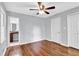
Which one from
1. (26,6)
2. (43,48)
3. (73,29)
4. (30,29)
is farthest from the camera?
(30,29)

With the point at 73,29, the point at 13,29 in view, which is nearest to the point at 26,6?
the point at 13,29

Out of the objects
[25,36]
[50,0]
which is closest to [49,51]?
[25,36]

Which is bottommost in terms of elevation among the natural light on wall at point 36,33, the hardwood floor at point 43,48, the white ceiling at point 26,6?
the hardwood floor at point 43,48

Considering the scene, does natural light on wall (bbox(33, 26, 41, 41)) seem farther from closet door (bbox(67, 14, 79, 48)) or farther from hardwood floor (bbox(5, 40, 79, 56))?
closet door (bbox(67, 14, 79, 48))

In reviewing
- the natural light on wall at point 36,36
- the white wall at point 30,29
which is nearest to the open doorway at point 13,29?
the white wall at point 30,29

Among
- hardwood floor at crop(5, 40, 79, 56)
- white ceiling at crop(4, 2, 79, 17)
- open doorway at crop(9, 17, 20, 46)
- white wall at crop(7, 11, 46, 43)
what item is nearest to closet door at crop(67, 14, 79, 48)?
hardwood floor at crop(5, 40, 79, 56)

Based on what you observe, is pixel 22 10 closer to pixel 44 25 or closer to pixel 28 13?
pixel 28 13

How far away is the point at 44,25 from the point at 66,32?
44.7 inches

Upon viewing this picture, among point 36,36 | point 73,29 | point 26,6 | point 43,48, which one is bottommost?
point 43,48

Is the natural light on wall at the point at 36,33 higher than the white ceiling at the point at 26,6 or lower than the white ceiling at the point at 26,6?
lower

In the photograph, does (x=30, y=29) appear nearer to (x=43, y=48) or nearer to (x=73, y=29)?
(x=43, y=48)

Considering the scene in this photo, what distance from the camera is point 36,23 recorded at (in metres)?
2.86

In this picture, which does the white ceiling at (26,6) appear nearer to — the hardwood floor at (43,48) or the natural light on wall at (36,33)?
the natural light on wall at (36,33)

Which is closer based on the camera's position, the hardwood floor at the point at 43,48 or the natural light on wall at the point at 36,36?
the hardwood floor at the point at 43,48
